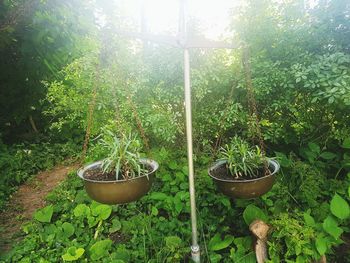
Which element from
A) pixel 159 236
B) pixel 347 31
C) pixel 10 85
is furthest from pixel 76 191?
pixel 347 31

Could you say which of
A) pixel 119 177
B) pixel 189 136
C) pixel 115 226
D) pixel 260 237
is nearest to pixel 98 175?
pixel 119 177

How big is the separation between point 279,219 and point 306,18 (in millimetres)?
1917

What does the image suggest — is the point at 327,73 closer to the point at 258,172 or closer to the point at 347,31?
the point at 347,31

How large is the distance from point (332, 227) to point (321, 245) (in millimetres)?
162

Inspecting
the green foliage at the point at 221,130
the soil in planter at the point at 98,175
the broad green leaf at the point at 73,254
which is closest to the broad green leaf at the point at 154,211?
the green foliage at the point at 221,130

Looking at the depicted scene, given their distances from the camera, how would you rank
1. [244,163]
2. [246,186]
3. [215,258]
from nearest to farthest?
[246,186]
[244,163]
[215,258]

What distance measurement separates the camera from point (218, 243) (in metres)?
2.70

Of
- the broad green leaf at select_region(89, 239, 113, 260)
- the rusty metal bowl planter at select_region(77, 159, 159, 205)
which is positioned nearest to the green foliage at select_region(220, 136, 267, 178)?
the rusty metal bowl planter at select_region(77, 159, 159, 205)

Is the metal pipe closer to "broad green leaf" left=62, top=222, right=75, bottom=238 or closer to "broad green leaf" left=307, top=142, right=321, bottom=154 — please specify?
"broad green leaf" left=62, top=222, right=75, bottom=238

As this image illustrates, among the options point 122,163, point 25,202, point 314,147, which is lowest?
point 25,202

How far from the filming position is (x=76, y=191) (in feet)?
12.4

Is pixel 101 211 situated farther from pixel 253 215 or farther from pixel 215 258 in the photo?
pixel 253 215

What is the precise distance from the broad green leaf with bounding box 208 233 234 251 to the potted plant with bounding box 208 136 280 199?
2.33 ft

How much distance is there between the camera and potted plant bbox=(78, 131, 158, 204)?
184cm
